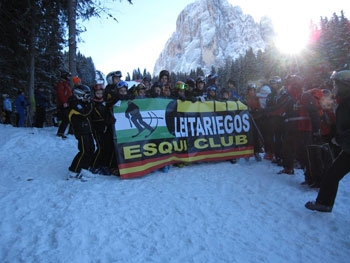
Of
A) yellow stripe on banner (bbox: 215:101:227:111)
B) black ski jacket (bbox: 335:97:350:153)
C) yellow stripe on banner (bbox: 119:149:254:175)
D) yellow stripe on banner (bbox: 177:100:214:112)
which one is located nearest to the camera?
black ski jacket (bbox: 335:97:350:153)

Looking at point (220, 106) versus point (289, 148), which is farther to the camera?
point (220, 106)

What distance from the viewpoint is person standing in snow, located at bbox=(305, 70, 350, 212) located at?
A: 2648 mm

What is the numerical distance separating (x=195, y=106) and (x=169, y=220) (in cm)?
332

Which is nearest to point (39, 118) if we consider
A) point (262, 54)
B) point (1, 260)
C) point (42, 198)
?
point (42, 198)

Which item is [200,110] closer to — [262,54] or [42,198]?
[42,198]

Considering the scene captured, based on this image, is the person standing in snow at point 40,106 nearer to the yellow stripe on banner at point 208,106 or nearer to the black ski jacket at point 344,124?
the yellow stripe on banner at point 208,106

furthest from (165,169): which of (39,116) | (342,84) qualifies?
(39,116)

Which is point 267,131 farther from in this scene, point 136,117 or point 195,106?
point 136,117

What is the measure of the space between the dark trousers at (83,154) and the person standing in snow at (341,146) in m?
4.03

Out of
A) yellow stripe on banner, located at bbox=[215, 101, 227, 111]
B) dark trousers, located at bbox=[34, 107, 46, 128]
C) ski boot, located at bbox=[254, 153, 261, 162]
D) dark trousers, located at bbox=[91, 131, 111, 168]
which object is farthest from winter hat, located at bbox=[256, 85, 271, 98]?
dark trousers, located at bbox=[34, 107, 46, 128]

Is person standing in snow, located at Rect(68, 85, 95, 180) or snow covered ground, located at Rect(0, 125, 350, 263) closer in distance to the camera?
snow covered ground, located at Rect(0, 125, 350, 263)

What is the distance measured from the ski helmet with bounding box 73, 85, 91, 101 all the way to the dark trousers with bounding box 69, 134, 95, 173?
78cm

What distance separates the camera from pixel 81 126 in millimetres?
4359

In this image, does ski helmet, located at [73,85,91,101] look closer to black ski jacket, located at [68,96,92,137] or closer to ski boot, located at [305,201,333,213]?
black ski jacket, located at [68,96,92,137]
